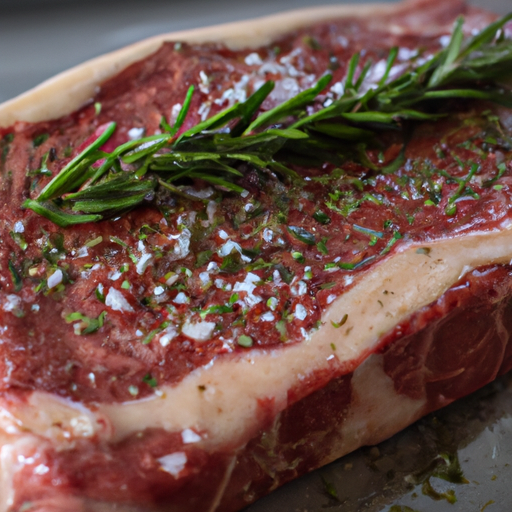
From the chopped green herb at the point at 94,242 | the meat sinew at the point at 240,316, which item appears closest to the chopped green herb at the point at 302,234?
the meat sinew at the point at 240,316

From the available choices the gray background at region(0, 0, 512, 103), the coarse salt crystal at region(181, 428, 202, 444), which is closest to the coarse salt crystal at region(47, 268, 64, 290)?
the coarse salt crystal at region(181, 428, 202, 444)

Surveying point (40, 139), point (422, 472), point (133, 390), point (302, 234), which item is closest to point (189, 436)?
point (133, 390)

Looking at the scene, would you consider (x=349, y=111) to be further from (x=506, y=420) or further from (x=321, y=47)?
(x=506, y=420)

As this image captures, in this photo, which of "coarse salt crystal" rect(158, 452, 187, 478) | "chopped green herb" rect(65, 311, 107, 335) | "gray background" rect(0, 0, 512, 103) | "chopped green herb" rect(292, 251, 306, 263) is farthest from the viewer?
"gray background" rect(0, 0, 512, 103)

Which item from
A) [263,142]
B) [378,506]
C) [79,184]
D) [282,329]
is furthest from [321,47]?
[378,506]

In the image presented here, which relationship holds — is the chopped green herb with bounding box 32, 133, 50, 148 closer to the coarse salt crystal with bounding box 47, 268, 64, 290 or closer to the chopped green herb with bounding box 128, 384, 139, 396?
the coarse salt crystal with bounding box 47, 268, 64, 290

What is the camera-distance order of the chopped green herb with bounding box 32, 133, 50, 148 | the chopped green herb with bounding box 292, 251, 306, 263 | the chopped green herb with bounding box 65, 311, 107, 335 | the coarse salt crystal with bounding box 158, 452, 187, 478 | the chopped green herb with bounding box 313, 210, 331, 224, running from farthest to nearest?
1. the chopped green herb with bounding box 32, 133, 50, 148
2. the chopped green herb with bounding box 313, 210, 331, 224
3. the chopped green herb with bounding box 292, 251, 306, 263
4. the chopped green herb with bounding box 65, 311, 107, 335
5. the coarse salt crystal with bounding box 158, 452, 187, 478

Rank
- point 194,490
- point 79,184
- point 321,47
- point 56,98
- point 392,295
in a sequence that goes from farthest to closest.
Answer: point 321,47
point 56,98
point 79,184
point 392,295
point 194,490
